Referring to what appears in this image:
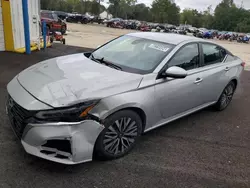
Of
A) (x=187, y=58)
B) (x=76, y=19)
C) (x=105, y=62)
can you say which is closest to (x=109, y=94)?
(x=105, y=62)

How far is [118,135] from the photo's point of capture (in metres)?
3.01

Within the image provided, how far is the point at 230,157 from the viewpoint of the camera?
3480 mm

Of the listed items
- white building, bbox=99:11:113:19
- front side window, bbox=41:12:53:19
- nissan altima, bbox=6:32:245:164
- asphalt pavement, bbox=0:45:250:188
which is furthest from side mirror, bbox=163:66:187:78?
white building, bbox=99:11:113:19

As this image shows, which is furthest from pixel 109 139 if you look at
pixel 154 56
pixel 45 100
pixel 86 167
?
pixel 154 56

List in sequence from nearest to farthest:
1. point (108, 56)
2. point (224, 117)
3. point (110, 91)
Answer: point (110, 91) < point (108, 56) < point (224, 117)

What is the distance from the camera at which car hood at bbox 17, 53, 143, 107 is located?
2699mm

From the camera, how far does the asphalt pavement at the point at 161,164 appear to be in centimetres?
271

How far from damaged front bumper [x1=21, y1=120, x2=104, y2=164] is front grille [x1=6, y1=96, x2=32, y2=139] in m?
0.09

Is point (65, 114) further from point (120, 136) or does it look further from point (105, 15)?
point (105, 15)

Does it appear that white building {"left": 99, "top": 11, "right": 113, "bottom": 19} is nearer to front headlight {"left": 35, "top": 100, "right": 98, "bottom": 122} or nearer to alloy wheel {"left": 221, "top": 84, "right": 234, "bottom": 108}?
alloy wheel {"left": 221, "top": 84, "right": 234, "bottom": 108}

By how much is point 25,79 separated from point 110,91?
114 cm

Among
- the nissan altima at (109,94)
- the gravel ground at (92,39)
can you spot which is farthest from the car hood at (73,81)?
the gravel ground at (92,39)

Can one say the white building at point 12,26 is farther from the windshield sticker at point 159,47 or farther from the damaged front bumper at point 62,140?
the damaged front bumper at point 62,140

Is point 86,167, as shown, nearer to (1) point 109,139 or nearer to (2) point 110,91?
(1) point 109,139
